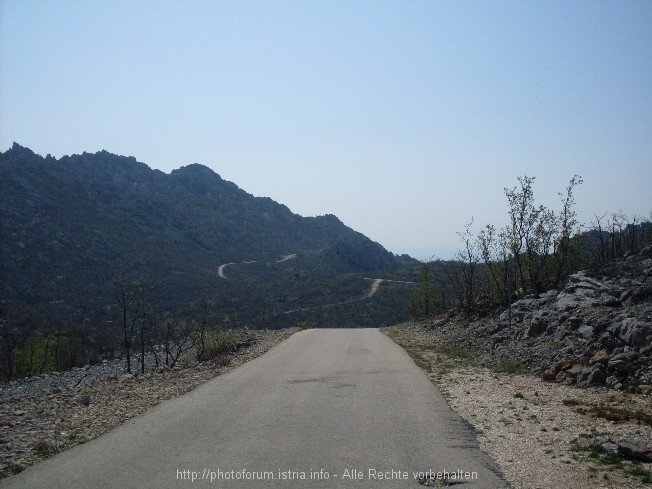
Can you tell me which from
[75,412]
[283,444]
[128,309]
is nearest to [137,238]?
[128,309]

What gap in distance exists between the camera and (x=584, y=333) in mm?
15219

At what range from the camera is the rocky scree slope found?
1213 cm

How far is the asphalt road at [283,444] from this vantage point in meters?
6.63

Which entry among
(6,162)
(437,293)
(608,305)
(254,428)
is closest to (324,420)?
(254,428)

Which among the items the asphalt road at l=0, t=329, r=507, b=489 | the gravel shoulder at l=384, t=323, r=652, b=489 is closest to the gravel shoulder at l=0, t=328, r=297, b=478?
the asphalt road at l=0, t=329, r=507, b=489

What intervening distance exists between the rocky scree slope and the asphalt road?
156 inches

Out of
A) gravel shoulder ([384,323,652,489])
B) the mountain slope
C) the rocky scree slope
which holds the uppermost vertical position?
the mountain slope

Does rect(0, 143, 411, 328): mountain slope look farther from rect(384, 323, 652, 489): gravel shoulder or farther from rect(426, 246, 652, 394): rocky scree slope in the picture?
rect(384, 323, 652, 489): gravel shoulder

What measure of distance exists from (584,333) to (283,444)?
10998 mm

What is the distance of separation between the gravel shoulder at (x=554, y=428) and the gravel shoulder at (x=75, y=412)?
6.80 m

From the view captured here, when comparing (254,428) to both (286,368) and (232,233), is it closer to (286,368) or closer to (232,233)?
(286,368)

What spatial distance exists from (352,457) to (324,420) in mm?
2344

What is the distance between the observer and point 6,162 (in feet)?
268

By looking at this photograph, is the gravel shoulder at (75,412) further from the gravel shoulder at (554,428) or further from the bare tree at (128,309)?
the gravel shoulder at (554,428)
